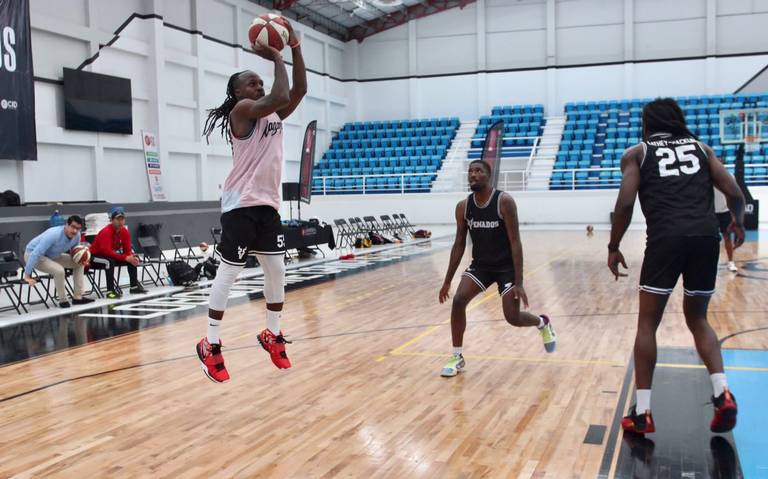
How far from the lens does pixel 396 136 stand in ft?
95.6

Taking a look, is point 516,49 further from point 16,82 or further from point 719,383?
point 719,383

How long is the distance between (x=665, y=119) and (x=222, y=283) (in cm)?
249

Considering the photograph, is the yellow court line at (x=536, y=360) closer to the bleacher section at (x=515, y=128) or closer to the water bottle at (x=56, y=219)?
the water bottle at (x=56, y=219)

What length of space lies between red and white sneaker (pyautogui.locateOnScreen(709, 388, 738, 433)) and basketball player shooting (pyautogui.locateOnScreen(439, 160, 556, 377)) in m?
1.56

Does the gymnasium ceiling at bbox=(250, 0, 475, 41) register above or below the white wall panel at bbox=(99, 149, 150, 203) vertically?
above

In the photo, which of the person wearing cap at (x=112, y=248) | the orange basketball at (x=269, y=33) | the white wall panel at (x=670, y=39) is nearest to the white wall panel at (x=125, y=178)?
the person wearing cap at (x=112, y=248)

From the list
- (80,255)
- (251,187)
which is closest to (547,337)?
(251,187)

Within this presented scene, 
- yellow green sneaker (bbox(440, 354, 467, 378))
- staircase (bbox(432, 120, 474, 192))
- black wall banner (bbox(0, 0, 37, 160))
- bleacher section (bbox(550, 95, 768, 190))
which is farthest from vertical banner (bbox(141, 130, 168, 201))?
yellow green sneaker (bbox(440, 354, 467, 378))

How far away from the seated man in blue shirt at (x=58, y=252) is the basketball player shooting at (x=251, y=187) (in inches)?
207

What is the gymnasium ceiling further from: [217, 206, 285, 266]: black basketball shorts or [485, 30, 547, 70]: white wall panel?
[217, 206, 285, 266]: black basketball shorts

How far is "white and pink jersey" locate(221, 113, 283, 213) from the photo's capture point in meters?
3.85

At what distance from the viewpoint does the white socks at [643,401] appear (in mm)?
3658

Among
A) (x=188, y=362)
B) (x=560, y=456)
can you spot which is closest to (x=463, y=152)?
(x=188, y=362)

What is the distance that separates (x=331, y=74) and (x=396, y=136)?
12.5 ft
